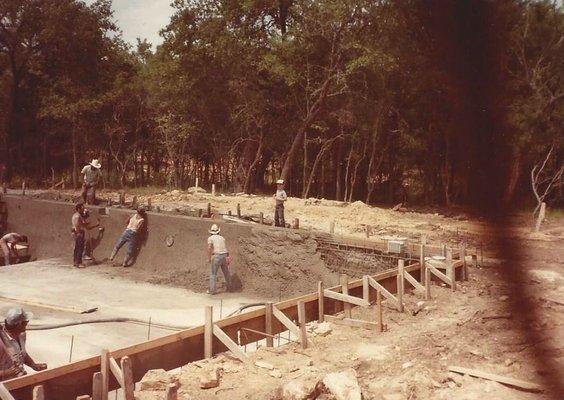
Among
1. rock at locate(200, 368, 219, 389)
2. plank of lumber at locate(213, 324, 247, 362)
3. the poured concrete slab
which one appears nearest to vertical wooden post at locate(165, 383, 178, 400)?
rock at locate(200, 368, 219, 389)

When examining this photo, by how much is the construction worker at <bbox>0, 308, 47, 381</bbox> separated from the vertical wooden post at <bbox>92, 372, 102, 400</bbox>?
2.97 ft

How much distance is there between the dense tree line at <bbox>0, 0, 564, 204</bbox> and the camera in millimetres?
23156

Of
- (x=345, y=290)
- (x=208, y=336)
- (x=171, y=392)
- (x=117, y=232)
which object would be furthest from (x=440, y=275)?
(x=117, y=232)

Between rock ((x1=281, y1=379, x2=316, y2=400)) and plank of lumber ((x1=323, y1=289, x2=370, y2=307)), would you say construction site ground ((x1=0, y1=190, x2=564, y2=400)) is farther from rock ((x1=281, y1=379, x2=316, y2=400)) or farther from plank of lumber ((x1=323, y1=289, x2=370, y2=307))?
plank of lumber ((x1=323, y1=289, x2=370, y2=307))

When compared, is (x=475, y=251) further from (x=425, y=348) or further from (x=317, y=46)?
(x=317, y=46)

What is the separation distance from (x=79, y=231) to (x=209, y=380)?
984cm

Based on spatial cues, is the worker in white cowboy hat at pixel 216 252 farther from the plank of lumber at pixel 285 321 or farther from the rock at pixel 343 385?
the rock at pixel 343 385

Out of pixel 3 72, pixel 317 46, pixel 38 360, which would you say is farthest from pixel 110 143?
pixel 38 360

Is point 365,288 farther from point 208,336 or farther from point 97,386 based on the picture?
point 97,386

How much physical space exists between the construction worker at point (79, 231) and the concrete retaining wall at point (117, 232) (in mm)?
929

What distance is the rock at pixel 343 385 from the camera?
6828 millimetres

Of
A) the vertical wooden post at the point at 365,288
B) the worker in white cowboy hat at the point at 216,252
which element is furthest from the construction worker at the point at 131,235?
the vertical wooden post at the point at 365,288

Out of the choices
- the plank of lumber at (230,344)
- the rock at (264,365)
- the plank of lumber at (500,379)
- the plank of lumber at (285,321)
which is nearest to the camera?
the plank of lumber at (500,379)

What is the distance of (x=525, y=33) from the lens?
2088cm
